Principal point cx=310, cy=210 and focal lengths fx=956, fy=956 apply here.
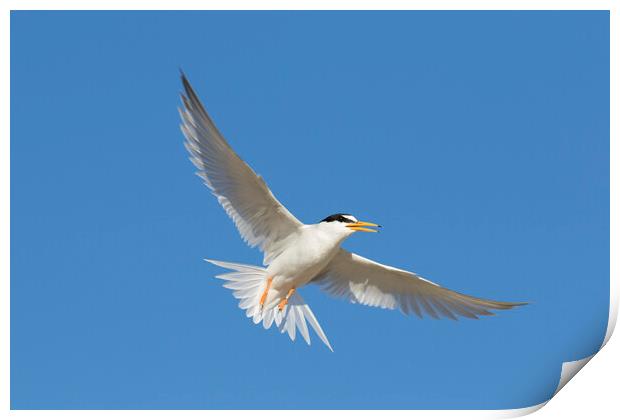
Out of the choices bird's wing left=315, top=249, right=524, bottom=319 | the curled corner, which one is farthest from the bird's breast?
the curled corner

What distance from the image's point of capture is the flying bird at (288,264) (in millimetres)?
2936

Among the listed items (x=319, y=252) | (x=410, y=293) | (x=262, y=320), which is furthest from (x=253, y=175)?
(x=410, y=293)

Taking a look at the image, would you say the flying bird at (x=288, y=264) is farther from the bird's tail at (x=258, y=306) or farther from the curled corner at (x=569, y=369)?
the curled corner at (x=569, y=369)

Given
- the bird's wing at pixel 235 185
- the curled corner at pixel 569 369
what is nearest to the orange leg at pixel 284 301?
the bird's wing at pixel 235 185

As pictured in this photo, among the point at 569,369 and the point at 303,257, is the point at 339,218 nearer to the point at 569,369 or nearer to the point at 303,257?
the point at 303,257

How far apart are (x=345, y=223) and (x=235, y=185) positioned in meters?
0.37

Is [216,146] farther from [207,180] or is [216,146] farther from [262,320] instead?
[262,320]

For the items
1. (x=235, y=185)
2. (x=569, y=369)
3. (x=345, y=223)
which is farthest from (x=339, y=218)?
(x=569, y=369)

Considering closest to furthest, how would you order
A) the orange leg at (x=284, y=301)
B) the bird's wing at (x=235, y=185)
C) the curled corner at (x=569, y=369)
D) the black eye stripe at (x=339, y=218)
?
the curled corner at (x=569, y=369)
the bird's wing at (x=235, y=185)
the black eye stripe at (x=339, y=218)
the orange leg at (x=284, y=301)

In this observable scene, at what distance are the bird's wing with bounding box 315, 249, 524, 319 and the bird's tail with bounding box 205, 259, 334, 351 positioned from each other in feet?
0.57

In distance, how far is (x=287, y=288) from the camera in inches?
126

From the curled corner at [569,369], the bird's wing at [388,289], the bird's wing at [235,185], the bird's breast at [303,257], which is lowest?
the curled corner at [569,369]

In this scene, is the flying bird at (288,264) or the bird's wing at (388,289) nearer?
the flying bird at (288,264)

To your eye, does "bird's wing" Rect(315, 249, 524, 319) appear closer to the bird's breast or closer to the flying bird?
the flying bird
